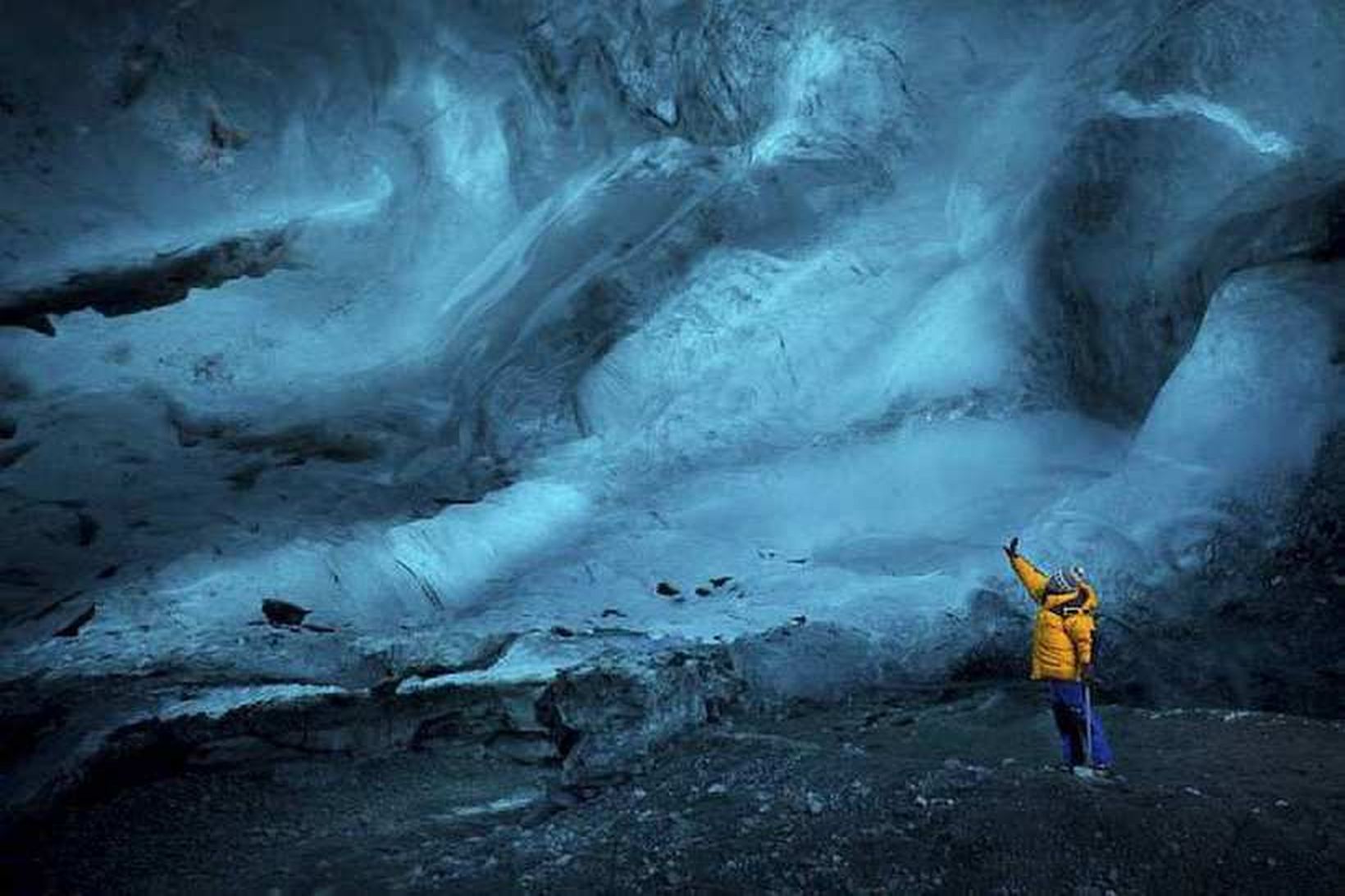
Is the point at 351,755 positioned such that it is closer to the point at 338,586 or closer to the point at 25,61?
the point at 338,586

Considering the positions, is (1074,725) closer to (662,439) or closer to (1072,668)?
(1072,668)

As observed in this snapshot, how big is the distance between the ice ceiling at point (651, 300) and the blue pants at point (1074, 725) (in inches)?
90.3

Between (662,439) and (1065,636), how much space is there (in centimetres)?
507

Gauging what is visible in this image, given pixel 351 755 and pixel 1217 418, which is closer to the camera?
pixel 351 755

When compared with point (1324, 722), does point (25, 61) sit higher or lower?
higher

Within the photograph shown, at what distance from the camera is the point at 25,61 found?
10.7m

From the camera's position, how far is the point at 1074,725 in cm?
617

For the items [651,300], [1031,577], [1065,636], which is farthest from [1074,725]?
[651,300]

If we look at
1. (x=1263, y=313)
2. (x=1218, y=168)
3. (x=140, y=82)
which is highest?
(x=140, y=82)

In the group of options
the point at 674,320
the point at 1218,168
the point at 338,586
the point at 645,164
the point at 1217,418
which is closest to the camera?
the point at 338,586

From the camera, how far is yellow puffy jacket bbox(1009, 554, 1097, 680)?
20.1 ft

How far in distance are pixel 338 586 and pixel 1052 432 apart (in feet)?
24.7

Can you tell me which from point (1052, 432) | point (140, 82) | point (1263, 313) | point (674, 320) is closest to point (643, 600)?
point (674, 320)

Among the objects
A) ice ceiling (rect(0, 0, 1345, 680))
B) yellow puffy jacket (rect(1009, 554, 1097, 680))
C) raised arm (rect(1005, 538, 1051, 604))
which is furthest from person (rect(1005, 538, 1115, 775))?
ice ceiling (rect(0, 0, 1345, 680))
